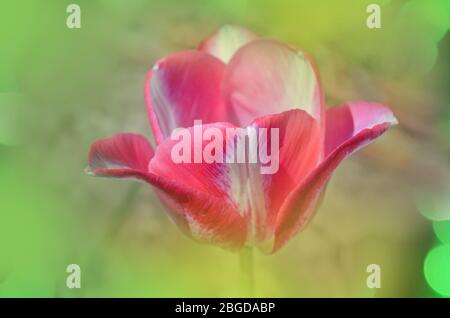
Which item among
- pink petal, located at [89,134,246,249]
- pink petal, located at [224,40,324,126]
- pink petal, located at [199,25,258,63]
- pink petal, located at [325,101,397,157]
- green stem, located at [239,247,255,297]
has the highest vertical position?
pink petal, located at [199,25,258,63]

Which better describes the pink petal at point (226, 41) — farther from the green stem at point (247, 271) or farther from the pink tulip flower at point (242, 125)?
the green stem at point (247, 271)

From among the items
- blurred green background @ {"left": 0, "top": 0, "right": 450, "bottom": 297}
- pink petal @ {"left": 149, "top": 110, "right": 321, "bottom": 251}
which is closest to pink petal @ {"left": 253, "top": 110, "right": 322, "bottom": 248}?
pink petal @ {"left": 149, "top": 110, "right": 321, "bottom": 251}

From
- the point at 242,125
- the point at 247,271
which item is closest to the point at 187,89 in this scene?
the point at 242,125

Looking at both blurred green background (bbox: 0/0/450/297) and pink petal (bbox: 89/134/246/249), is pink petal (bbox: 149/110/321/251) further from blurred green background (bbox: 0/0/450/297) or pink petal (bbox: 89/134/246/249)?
blurred green background (bbox: 0/0/450/297)

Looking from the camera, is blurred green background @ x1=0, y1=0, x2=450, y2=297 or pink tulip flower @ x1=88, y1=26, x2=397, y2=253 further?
blurred green background @ x1=0, y1=0, x2=450, y2=297

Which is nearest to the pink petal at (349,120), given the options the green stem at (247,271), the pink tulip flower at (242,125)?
the pink tulip flower at (242,125)

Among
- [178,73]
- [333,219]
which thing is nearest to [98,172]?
[178,73]

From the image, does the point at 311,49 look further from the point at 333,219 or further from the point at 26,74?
the point at 26,74
